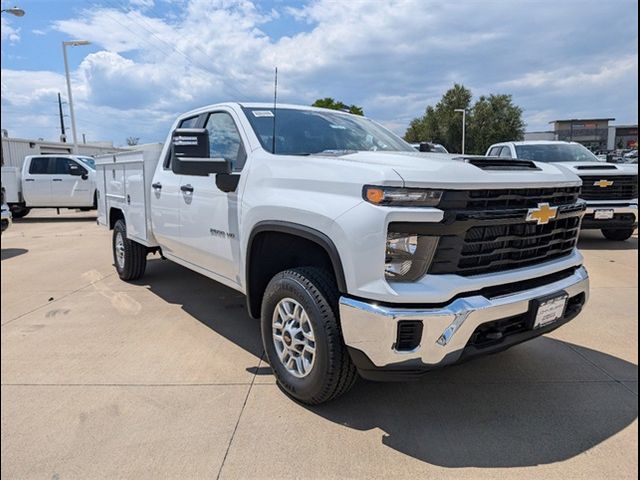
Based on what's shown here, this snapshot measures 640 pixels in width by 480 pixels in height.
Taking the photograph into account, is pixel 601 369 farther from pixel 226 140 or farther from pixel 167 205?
pixel 167 205

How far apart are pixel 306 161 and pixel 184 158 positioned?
→ 37.7 inches

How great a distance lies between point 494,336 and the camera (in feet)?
8.77

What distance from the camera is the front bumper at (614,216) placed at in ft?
26.3

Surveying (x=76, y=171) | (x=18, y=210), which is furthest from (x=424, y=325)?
(x=18, y=210)

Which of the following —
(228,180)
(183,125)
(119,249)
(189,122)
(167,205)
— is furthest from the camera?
(119,249)

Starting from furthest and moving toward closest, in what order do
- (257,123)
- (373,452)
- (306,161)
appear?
(257,123) → (306,161) → (373,452)

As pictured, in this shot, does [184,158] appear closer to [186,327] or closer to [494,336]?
[186,327]

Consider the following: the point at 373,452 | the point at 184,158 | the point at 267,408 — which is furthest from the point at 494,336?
the point at 184,158

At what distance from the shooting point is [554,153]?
379 inches

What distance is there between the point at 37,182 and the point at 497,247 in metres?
15.1

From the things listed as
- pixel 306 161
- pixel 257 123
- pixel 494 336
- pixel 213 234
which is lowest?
pixel 494 336

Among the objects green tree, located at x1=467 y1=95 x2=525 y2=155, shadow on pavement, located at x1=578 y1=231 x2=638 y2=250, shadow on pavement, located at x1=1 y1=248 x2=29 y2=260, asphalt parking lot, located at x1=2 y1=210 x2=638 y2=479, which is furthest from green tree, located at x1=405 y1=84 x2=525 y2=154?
asphalt parking lot, located at x1=2 y1=210 x2=638 y2=479

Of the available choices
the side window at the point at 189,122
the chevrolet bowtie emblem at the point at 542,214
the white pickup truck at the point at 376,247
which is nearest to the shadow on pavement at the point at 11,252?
the side window at the point at 189,122

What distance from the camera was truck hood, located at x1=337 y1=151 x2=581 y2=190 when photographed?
2.45 metres
